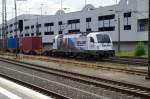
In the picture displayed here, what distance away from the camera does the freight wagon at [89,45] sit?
39281mm

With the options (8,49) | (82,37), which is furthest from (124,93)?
(8,49)

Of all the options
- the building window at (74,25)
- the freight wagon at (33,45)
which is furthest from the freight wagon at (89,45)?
the building window at (74,25)

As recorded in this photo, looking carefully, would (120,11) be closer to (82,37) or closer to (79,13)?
(79,13)

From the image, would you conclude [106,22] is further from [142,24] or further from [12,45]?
[12,45]

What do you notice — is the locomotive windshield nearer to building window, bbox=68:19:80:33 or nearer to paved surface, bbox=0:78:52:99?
paved surface, bbox=0:78:52:99

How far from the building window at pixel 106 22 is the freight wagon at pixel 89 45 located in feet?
133

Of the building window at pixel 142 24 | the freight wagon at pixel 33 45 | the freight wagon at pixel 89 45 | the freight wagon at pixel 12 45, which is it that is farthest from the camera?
the building window at pixel 142 24

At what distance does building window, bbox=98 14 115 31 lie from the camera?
85.0 meters

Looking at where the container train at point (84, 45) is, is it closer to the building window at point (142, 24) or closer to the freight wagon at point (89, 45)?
the freight wagon at point (89, 45)

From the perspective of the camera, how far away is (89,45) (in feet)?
131

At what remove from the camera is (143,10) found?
76.9 m

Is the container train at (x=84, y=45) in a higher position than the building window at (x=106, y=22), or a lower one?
lower

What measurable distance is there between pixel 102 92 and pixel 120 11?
215 ft

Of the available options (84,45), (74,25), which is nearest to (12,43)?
(84,45)
